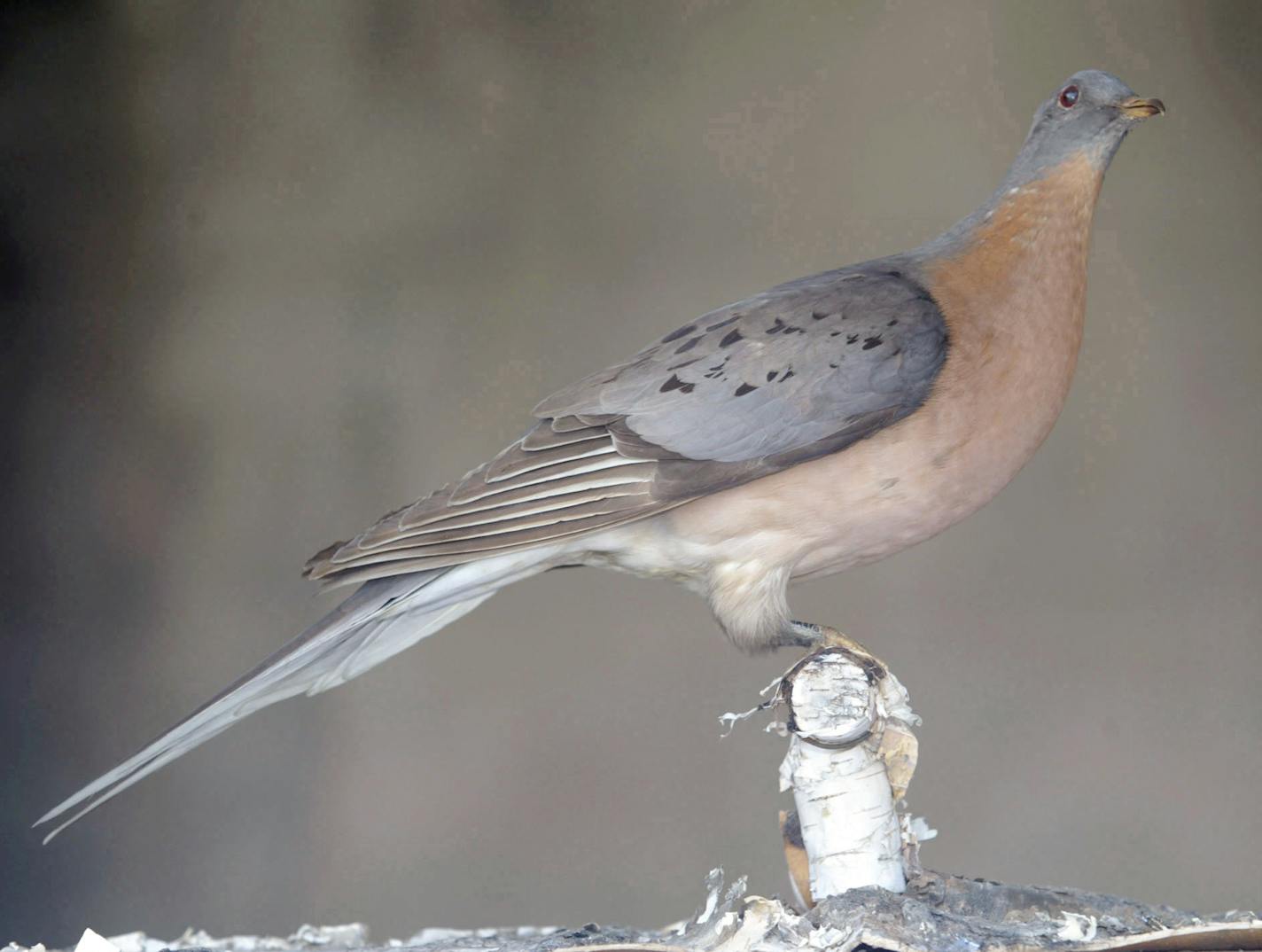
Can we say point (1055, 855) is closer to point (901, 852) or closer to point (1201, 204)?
point (1201, 204)

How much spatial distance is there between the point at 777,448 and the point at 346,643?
3.12 feet

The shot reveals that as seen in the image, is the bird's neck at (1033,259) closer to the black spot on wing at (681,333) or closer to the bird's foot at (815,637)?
the black spot on wing at (681,333)

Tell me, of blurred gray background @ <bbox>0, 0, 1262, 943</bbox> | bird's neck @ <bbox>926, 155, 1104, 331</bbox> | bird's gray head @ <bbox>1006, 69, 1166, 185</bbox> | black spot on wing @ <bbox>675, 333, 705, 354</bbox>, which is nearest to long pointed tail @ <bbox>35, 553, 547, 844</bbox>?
black spot on wing @ <bbox>675, 333, 705, 354</bbox>

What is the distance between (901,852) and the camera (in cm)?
243

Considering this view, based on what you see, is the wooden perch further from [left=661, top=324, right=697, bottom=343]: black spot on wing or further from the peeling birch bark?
[left=661, top=324, right=697, bottom=343]: black spot on wing

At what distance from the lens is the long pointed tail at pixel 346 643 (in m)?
2.55

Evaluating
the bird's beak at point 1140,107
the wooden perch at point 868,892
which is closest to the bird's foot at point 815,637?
the wooden perch at point 868,892

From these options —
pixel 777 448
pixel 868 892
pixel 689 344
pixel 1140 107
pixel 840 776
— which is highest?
pixel 1140 107

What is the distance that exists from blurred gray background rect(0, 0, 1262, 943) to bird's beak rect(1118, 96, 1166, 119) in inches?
79.0

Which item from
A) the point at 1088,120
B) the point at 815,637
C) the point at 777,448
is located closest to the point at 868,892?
the point at 815,637

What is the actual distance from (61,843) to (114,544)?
1065mm

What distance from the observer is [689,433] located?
108 inches

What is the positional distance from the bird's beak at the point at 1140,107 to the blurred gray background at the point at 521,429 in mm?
2008

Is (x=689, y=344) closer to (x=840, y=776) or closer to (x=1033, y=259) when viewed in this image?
(x=1033, y=259)
